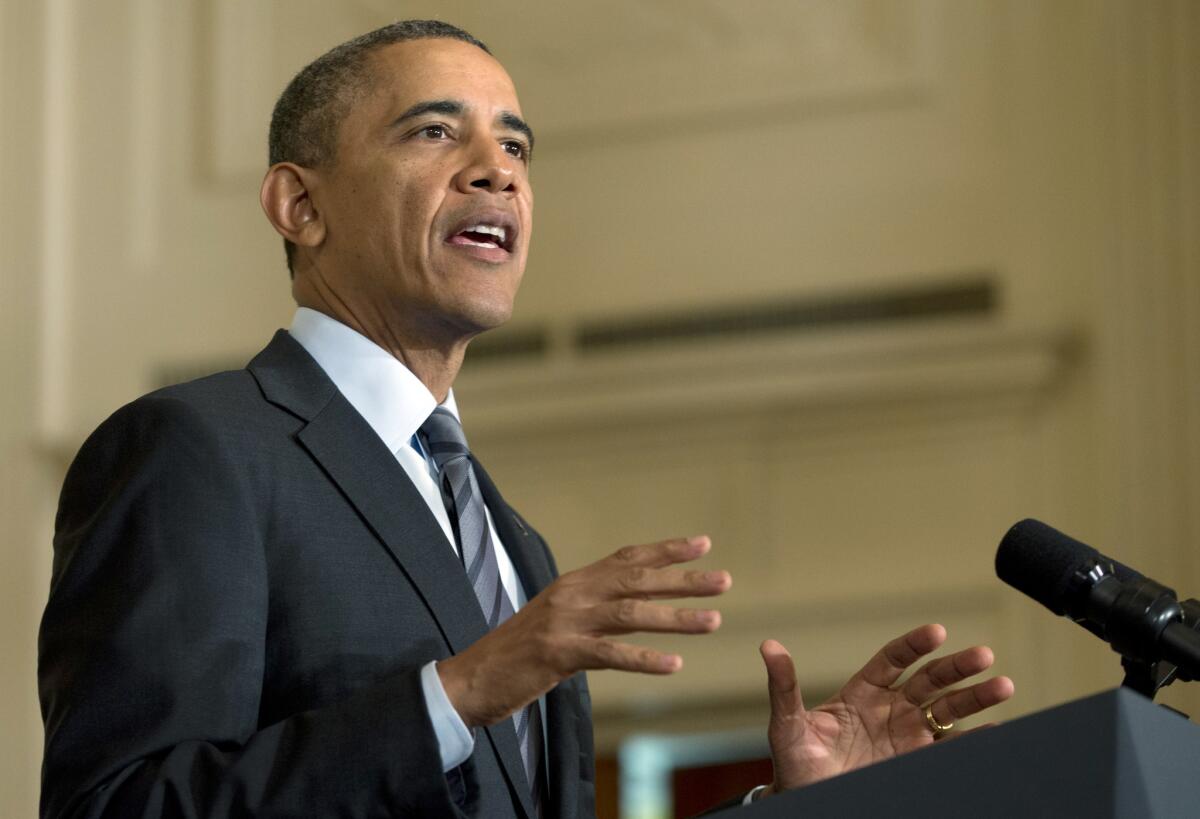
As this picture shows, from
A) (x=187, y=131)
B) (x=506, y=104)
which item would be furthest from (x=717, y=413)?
(x=506, y=104)

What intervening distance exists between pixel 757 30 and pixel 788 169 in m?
0.40

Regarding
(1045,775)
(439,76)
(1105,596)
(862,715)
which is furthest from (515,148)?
(1045,775)

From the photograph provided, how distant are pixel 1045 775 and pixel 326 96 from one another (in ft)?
4.29

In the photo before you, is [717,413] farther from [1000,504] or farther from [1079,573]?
[1079,573]

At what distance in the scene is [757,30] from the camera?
16.1 feet

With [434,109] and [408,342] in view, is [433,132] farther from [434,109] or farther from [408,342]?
[408,342]

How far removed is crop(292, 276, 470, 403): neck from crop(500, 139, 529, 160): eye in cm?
28

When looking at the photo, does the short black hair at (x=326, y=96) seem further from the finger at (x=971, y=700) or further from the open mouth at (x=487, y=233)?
the finger at (x=971, y=700)

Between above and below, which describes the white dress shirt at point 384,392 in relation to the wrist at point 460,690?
above

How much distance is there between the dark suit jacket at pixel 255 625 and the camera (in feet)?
4.74

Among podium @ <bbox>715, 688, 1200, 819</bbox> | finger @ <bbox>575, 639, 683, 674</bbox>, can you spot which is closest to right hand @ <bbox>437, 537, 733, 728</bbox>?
finger @ <bbox>575, 639, 683, 674</bbox>

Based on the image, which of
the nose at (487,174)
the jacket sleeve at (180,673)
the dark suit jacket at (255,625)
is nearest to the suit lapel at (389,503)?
the dark suit jacket at (255,625)

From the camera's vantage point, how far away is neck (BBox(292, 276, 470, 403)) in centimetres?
201

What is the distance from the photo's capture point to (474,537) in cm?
187
